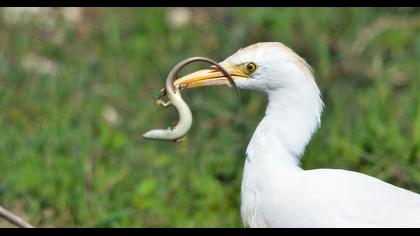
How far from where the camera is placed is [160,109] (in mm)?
7867

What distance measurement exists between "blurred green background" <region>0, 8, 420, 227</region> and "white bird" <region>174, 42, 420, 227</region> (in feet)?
5.12

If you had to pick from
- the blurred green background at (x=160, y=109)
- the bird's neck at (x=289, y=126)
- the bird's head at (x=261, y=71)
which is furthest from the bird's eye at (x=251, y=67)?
the blurred green background at (x=160, y=109)

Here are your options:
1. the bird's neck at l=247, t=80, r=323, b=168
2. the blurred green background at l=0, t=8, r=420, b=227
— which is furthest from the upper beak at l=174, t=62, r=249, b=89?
the blurred green background at l=0, t=8, r=420, b=227

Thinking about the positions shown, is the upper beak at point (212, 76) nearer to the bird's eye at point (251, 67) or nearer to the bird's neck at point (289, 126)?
the bird's eye at point (251, 67)

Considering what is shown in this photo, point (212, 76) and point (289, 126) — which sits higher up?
point (212, 76)

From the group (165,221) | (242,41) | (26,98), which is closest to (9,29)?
(26,98)

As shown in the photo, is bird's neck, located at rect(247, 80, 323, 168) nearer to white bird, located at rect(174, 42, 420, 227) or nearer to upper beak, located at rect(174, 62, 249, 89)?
white bird, located at rect(174, 42, 420, 227)

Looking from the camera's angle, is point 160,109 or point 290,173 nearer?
point 290,173

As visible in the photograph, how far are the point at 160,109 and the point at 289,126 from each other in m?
3.00

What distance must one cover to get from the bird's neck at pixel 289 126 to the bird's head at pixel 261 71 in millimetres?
42

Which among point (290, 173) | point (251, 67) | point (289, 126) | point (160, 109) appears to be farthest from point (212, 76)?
point (160, 109)

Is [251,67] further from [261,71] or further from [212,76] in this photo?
[212,76]
